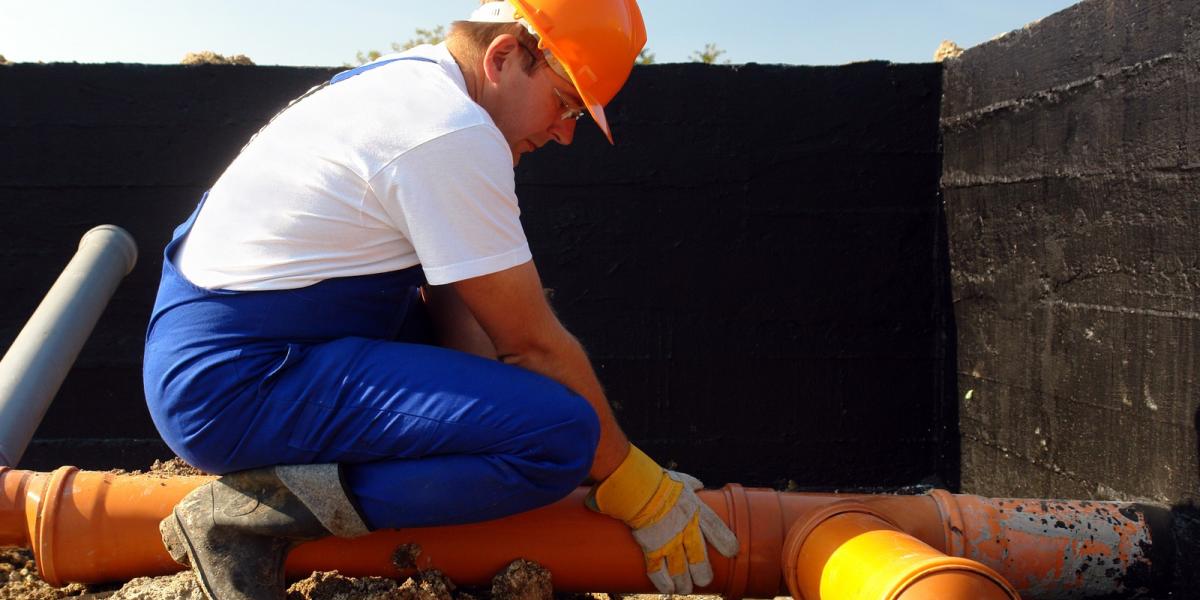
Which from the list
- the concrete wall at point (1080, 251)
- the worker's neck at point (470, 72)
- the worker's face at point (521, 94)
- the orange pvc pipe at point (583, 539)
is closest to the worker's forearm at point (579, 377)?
the orange pvc pipe at point (583, 539)

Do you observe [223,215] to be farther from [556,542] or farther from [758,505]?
[758,505]

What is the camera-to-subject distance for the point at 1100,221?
9.32ft

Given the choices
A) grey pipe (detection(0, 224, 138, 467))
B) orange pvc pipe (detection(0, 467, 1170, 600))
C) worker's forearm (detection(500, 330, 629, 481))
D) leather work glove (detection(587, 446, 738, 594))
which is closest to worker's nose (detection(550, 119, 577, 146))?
worker's forearm (detection(500, 330, 629, 481))

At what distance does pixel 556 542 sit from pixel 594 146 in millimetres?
2161

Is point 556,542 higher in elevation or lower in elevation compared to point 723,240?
lower

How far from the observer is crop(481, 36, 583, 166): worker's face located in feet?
6.98

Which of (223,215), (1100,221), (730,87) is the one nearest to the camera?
(223,215)

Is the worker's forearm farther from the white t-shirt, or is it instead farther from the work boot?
the work boot

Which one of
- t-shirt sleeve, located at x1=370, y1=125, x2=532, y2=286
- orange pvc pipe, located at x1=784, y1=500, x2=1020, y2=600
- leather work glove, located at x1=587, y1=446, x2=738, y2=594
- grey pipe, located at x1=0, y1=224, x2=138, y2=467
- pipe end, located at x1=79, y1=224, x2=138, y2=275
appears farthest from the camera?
pipe end, located at x1=79, y1=224, x2=138, y2=275

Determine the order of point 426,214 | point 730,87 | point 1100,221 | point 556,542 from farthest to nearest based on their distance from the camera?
point 730,87 → point 1100,221 → point 556,542 → point 426,214

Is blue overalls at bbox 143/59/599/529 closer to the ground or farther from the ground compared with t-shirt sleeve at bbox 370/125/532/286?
closer to the ground

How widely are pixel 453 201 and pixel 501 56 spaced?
457 mm

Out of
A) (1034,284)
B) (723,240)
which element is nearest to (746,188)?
(723,240)

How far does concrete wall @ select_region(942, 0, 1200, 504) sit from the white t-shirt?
1784 millimetres
